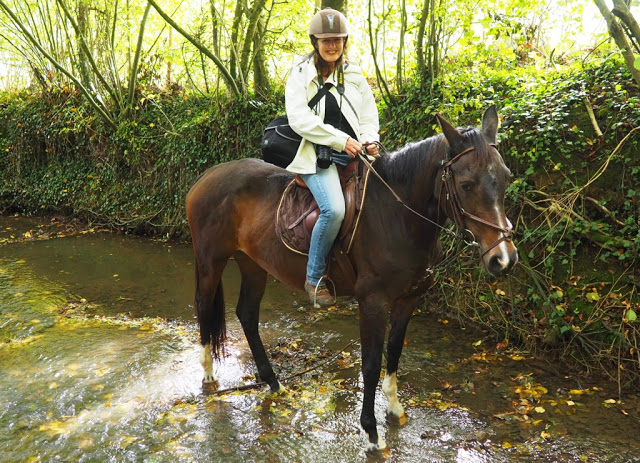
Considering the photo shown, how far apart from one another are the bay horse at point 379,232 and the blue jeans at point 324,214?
177 millimetres

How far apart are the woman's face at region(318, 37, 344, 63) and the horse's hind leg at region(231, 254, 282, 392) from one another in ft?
6.66

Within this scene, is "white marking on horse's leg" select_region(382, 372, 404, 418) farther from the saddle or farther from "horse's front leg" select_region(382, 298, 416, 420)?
the saddle

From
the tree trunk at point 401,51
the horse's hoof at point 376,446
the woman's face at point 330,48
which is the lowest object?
the horse's hoof at point 376,446

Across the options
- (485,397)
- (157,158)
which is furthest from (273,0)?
(485,397)

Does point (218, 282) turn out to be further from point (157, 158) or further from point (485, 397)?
point (157, 158)

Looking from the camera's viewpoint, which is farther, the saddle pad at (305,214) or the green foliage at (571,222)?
the green foliage at (571,222)

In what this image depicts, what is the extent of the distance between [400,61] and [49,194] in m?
10.3

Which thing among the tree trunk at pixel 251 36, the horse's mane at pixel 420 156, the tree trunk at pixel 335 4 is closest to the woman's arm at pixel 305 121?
the horse's mane at pixel 420 156

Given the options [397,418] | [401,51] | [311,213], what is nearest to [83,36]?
[401,51]

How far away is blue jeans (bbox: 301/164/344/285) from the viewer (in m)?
3.17

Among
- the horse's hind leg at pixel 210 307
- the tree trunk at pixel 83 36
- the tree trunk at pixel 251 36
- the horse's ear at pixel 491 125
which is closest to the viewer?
the horse's ear at pixel 491 125

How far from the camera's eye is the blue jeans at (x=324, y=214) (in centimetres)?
317

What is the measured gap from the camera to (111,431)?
3492 millimetres

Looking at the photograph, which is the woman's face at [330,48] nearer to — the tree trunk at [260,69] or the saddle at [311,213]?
the saddle at [311,213]
